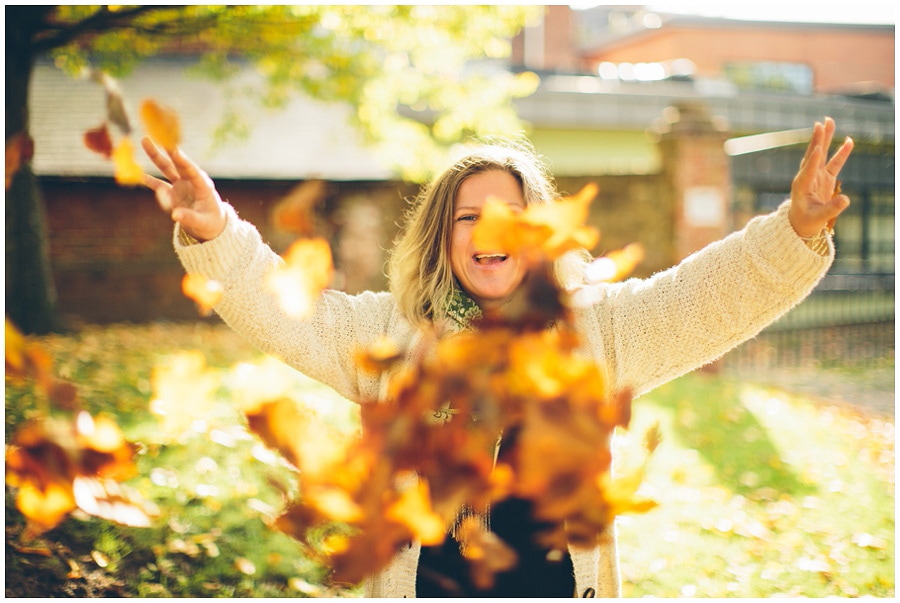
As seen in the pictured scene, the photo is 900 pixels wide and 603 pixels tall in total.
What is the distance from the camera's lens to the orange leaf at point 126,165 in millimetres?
1296

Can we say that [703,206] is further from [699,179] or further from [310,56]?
[310,56]

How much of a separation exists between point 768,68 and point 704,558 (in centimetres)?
2212

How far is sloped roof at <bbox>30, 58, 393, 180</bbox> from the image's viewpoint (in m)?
10.7

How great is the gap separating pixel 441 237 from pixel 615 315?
1.67 ft

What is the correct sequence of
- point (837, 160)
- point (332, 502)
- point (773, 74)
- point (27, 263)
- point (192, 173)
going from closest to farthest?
point (332, 502)
point (192, 173)
point (837, 160)
point (27, 263)
point (773, 74)

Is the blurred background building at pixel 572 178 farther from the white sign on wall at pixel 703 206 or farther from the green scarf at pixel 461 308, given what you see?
the green scarf at pixel 461 308

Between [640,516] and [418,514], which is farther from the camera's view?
[640,516]

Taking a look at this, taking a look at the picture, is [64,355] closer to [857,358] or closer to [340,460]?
[340,460]

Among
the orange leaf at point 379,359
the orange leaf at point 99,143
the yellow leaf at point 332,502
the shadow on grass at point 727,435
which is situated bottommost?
the shadow on grass at point 727,435

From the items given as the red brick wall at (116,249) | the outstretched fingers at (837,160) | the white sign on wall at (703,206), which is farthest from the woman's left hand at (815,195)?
A: the red brick wall at (116,249)

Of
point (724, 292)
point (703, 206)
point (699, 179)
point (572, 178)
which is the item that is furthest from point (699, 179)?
point (724, 292)

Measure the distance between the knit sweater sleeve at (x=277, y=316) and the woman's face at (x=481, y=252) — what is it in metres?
Result: 0.25

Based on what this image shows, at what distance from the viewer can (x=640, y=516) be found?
4250 millimetres

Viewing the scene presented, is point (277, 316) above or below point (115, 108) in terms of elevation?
below
